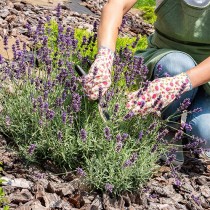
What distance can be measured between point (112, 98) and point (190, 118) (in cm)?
86

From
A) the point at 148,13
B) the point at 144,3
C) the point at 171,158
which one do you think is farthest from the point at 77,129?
the point at 144,3

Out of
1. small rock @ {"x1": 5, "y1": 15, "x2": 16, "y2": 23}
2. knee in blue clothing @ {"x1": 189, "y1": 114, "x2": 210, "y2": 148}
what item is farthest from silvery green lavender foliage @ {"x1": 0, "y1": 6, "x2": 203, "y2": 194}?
small rock @ {"x1": 5, "y1": 15, "x2": 16, "y2": 23}

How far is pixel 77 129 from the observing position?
278 centimetres

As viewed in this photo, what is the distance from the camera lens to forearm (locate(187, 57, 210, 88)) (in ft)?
9.52

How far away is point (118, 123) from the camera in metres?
2.71

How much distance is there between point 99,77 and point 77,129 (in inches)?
13.3

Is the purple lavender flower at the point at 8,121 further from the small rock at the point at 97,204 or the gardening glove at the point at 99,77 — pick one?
the small rock at the point at 97,204

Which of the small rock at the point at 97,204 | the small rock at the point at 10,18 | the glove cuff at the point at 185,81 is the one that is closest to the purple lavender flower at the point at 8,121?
the small rock at the point at 97,204

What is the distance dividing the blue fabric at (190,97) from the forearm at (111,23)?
347 millimetres

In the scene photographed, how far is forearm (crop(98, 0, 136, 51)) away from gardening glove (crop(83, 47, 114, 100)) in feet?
0.35

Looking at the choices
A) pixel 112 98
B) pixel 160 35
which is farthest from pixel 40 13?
pixel 112 98

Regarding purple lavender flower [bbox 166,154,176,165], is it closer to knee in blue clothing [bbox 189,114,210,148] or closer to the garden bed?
the garden bed

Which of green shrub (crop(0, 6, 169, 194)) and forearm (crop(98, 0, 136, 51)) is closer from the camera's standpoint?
green shrub (crop(0, 6, 169, 194))

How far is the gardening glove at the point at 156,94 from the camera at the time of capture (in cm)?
268
